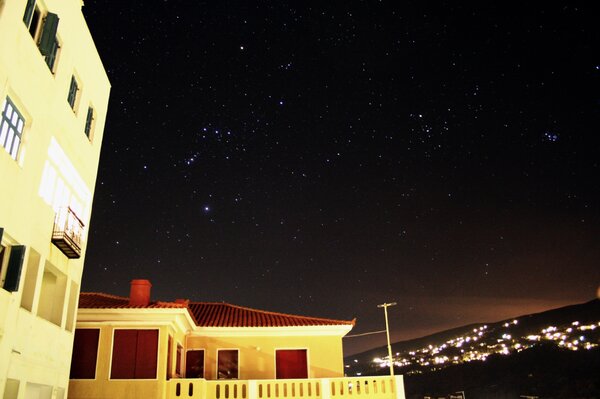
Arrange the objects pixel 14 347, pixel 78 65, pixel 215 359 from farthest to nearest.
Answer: pixel 215 359 < pixel 78 65 < pixel 14 347

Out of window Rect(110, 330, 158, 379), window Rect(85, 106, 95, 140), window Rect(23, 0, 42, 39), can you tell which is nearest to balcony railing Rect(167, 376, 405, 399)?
window Rect(110, 330, 158, 379)

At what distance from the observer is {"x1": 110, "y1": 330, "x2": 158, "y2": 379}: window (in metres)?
17.4

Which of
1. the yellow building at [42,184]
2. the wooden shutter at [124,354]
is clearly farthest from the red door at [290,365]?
the yellow building at [42,184]

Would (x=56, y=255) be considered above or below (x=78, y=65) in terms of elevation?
below

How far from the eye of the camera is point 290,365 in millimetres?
22172

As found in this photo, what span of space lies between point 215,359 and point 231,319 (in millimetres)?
2319

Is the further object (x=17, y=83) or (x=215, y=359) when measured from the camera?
(x=215, y=359)

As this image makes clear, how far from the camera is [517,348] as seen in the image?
11556 centimetres

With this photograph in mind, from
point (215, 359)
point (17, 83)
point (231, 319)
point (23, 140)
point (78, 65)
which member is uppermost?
point (78, 65)

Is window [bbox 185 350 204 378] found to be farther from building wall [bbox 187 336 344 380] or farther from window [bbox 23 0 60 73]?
window [bbox 23 0 60 73]

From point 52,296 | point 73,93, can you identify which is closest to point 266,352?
point 52,296

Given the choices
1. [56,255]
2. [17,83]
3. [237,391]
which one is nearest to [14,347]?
[56,255]

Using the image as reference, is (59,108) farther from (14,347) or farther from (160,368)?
(160,368)

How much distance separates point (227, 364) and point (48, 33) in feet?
50.2
